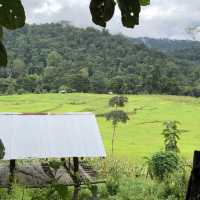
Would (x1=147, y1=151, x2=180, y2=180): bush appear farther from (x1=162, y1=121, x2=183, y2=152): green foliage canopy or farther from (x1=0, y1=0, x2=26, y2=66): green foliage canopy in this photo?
(x1=0, y1=0, x2=26, y2=66): green foliage canopy

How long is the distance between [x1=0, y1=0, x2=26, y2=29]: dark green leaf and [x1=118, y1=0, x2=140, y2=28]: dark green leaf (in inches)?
8.2

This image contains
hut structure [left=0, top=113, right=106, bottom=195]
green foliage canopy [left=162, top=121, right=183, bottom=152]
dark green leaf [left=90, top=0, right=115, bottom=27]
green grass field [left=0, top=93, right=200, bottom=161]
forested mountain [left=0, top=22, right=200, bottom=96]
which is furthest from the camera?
forested mountain [left=0, top=22, right=200, bottom=96]

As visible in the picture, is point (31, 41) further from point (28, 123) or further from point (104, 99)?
point (28, 123)

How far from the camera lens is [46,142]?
33.2ft

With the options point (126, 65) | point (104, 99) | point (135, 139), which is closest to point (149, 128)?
point (135, 139)

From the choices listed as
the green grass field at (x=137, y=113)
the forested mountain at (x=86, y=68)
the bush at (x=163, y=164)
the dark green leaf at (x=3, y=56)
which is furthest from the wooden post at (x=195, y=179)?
the forested mountain at (x=86, y=68)

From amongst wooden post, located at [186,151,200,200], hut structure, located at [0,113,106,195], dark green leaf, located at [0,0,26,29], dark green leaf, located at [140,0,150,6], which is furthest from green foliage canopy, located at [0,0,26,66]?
hut structure, located at [0,113,106,195]

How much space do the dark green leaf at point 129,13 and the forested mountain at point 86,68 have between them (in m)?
48.1

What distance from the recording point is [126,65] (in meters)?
64.2

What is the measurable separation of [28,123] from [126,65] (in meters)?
54.1

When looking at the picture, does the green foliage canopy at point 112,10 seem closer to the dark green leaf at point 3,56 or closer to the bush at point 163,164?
the dark green leaf at point 3,56

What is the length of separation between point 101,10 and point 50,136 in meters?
9.43

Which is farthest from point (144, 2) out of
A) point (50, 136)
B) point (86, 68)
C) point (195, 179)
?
point (86, 68)

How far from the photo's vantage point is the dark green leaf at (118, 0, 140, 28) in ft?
3.22
